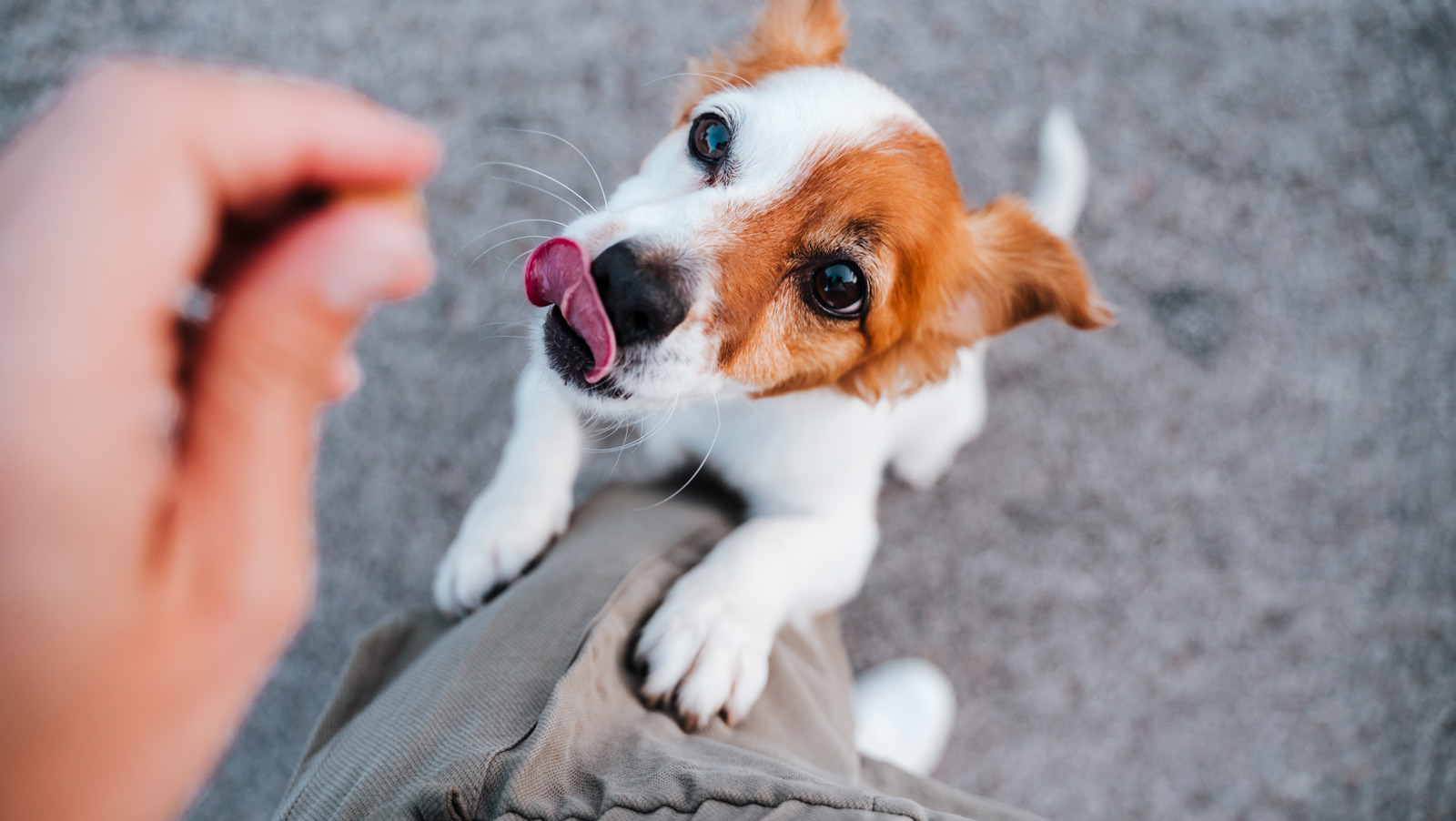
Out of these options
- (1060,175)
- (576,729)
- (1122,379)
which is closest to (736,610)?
(576,729)

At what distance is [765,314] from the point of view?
1.37 meters

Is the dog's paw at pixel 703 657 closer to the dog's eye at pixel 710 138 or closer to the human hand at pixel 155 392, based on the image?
the human hand at pixel 155 392

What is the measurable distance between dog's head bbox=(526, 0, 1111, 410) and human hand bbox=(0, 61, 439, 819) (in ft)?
1.20

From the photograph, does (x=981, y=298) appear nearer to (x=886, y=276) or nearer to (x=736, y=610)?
(x=886, y=276)

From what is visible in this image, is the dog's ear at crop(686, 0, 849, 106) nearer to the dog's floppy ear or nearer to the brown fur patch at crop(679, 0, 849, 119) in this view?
the brown fur patch at crop(679, 0, 849, 119)

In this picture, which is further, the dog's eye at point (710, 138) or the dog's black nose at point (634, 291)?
the dog's eye at point (710, 138)

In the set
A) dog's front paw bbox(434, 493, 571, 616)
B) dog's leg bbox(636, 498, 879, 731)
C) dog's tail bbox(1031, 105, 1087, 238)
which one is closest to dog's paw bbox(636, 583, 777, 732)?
dog's leg bbox(636, 498, 879, 731)

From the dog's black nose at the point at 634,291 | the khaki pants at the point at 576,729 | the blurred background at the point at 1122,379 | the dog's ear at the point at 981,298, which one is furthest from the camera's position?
the blurred background at the point at 1122,379

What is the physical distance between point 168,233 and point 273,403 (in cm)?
21

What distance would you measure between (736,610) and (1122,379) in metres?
1.88

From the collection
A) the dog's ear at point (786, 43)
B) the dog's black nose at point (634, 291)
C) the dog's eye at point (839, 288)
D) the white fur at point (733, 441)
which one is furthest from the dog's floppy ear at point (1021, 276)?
the dog's black nose at point (634, 291)

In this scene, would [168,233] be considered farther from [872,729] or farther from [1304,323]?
[1304,323]

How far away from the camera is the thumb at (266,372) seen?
0.87 m

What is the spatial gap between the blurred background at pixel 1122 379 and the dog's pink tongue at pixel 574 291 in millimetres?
1294
